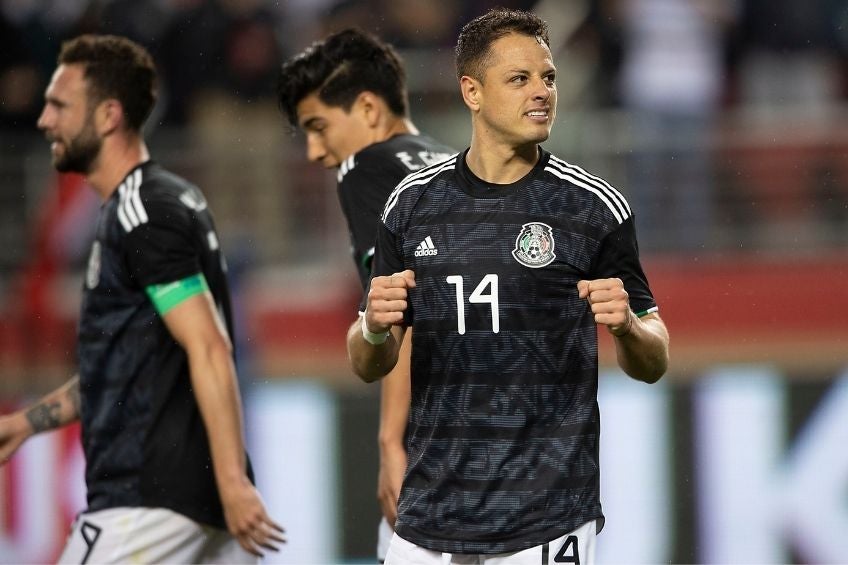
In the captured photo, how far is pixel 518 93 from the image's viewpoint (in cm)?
400

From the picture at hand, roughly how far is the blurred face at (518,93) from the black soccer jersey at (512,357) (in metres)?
0.14

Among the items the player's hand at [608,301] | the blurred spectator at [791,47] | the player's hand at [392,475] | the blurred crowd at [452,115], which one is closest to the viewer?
the player's hand at [608,301]

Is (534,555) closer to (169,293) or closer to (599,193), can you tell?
(599,193)

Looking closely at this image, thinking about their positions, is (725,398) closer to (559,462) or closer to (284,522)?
(284,522)

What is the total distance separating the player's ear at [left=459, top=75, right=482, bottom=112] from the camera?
4125 millimetres

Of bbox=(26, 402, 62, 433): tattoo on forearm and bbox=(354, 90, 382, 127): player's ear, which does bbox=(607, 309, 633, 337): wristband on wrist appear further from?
bbox=(26, 402, 62, 433): tattoo on forearm

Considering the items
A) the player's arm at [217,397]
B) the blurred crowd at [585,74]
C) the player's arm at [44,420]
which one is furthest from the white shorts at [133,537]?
the blurred crowd at [585,74]

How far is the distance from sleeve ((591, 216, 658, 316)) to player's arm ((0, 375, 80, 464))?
7.04 ft

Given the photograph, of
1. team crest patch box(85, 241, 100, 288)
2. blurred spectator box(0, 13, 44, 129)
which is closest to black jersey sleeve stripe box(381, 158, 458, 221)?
team crest patch box(85, 241, 100, 288)

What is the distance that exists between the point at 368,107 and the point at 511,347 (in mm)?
1481

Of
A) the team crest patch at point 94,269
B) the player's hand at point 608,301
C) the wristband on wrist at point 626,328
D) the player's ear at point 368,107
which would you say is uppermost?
the player's ear at point 368,107

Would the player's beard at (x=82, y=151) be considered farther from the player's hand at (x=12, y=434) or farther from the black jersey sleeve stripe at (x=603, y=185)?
the black jersey sleeve stripe at (x=603, y=185)

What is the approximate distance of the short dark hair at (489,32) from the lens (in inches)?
161

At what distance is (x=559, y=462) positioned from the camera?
3893 mm
